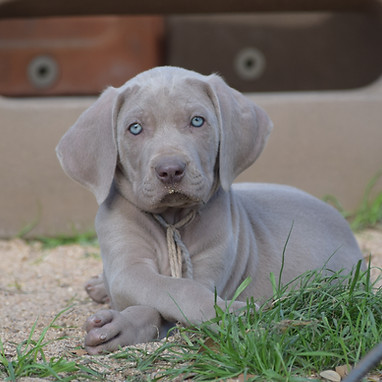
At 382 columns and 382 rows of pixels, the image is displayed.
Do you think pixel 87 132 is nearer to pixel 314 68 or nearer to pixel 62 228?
pixel 62 228

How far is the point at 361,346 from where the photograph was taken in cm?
282

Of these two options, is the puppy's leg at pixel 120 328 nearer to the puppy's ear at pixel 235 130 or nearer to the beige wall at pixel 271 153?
the puppy's ear at pixel 235 130

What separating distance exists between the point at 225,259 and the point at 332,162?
322cm

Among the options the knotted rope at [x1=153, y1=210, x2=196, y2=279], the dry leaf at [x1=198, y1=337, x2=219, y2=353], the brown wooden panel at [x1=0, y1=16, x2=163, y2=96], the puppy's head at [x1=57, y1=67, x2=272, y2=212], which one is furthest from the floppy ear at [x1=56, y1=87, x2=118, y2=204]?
the brown wooden panel at [x1=0, y1=16, x2=163, y2=96]

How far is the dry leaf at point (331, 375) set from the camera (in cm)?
269

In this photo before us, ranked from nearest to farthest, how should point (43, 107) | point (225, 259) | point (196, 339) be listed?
point (196, 339)
point (225, 259)
point (43, 107)

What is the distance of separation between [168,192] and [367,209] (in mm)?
3629

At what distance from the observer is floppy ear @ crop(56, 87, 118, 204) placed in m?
3.62

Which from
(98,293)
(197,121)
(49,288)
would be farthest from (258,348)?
(49,288)

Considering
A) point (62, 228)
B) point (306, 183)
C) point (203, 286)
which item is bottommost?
point (62, 228)

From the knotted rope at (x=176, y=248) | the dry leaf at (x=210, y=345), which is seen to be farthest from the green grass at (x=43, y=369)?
the knotted rope at (x=176, y=248)

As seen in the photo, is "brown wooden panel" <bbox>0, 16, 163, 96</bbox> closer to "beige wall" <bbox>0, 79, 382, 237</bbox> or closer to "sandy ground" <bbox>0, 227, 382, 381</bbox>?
"beige wall" <bbox>0, 79, 382, 237</bbox>

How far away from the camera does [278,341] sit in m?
2.79

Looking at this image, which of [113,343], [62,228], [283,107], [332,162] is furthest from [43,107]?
[113,343]
